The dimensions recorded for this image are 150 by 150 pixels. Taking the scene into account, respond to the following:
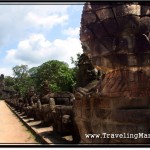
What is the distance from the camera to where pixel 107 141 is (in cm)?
391

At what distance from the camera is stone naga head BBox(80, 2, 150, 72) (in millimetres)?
3582

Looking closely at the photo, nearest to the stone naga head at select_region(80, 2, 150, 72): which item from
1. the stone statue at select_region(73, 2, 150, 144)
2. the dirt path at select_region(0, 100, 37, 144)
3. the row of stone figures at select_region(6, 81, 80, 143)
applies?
the stone statue at select_region(73, 2, 150, 144)

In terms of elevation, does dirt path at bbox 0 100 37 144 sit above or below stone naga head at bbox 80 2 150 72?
below

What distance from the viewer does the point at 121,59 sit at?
365 centimetres

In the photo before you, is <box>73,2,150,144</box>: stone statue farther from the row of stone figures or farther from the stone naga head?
the row of stone figures

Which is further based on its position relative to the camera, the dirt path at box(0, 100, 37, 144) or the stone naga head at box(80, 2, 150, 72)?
the dirt path at box(0, 100, 37, 144)

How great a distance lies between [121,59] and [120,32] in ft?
1.01

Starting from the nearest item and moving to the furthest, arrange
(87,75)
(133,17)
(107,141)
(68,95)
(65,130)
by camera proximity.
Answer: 1. (133,17)
2. (107,141)
3. (65,130)
4. (87,75)
5. (68,95)

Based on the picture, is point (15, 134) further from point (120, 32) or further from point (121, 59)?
point (120, 32)

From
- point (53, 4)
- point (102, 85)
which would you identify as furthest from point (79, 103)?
point (53, 4)

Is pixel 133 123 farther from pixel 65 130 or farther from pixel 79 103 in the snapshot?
pixel 65 130

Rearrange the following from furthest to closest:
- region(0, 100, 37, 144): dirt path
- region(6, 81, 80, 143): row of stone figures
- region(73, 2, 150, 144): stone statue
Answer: region(6, 81, 80, 143): row of stone figures, region(0, 100, 37, 144): dirt path, region(73, 2, 150, 144): stone statue

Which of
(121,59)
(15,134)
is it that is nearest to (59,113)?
(15,134)

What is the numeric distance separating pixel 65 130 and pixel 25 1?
4.11 meters
